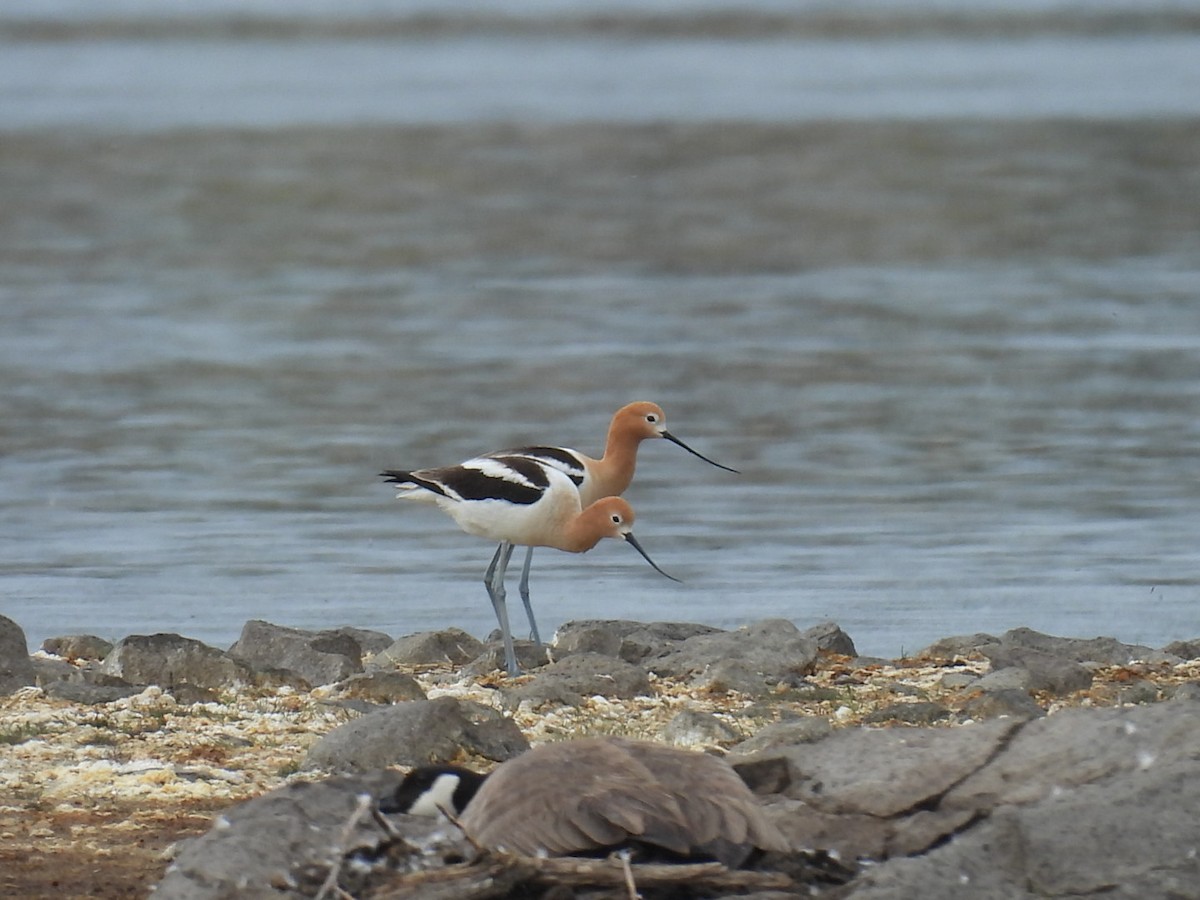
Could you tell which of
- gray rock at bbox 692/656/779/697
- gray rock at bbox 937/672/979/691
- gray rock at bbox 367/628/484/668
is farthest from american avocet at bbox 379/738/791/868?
gray rock at bbox 367/628/484/668

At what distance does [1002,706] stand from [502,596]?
233 cm

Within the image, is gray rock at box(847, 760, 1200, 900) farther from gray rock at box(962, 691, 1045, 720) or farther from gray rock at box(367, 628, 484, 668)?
gray rock at box(367, 628, 484, 668)

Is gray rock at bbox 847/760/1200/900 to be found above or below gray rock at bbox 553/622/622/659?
above

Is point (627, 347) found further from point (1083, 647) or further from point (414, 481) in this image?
point (1083, 647)

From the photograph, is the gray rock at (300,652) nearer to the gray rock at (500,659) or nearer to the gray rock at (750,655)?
the gray rock at (500,659)

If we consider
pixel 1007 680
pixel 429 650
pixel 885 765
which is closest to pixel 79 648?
pixel 429 650

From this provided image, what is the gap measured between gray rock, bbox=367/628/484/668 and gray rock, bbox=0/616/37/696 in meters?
1.20

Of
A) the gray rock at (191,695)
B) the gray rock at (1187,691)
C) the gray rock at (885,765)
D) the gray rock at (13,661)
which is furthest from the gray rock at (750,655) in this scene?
the gray rock at (885,765)

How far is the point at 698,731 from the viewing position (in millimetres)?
6418

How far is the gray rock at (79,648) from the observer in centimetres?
808

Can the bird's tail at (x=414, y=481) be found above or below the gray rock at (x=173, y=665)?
above

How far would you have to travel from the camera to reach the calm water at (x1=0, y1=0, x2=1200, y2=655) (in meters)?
9.70

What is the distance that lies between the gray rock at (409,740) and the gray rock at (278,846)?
1628mm

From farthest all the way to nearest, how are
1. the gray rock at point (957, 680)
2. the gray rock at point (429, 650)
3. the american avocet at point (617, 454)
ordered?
the american avocet at point (617, 454)
the gray rock at point (429, 650)
the gray rock at point (957, 680)
